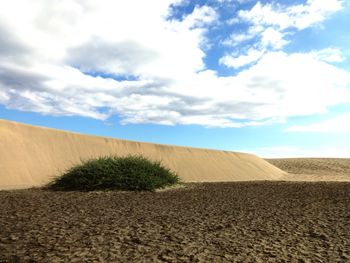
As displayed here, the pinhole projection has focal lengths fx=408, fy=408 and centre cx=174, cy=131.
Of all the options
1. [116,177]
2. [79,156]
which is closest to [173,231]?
[116,177]

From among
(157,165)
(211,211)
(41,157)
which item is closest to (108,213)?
(211,211)

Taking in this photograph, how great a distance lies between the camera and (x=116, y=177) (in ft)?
42.8

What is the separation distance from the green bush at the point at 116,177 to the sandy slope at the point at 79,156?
4.95 meters

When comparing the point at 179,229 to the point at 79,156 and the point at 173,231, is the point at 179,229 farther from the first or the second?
the point at 79,156

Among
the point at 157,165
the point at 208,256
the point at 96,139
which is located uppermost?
the point at 96,139

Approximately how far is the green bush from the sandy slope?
4.95m

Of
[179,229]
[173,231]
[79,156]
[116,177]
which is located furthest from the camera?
[79,156]

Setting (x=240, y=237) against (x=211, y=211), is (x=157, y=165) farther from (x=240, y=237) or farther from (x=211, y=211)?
(x=240, y=237)

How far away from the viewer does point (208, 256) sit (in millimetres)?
4441

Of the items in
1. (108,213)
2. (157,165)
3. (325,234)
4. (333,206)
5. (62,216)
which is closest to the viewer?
(325,234)

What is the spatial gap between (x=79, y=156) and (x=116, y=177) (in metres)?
11.3

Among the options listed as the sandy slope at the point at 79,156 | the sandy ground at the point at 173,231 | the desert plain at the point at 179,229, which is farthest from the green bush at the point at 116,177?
the sandy slope at the point at 79,156

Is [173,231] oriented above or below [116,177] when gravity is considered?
below

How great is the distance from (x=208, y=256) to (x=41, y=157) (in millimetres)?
19004
